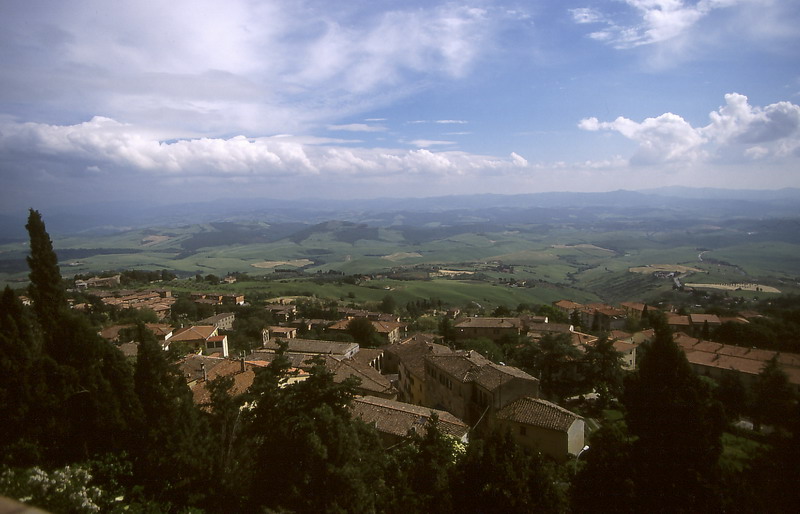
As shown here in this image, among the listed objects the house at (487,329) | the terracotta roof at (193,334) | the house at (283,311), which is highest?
the terracotta roof at (193,334)

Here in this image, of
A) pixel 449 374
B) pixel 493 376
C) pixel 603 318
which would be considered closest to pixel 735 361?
pixel 493 376

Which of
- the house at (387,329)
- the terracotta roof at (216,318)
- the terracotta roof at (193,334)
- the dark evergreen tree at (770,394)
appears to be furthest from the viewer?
the terracotta roof at (216,318)

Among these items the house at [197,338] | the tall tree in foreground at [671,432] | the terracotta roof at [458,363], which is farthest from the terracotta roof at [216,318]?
the tall tree in foreground at [671,432]

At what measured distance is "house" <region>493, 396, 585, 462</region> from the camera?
21.1 metres

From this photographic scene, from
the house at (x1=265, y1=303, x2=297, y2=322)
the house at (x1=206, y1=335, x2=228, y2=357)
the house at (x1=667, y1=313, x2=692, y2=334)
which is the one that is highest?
the house at (x1=206, y1=335, x2=228, y2=357)

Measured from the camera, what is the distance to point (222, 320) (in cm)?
6269

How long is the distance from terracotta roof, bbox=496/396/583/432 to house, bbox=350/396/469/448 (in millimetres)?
2302

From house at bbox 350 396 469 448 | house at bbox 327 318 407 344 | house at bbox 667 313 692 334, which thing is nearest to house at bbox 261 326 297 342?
house at bbox 327 318 407 344

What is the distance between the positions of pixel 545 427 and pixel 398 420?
663cm

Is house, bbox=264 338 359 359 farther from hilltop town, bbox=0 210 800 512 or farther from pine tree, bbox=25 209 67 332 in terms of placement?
pine tree, bbox=25 209 67 332

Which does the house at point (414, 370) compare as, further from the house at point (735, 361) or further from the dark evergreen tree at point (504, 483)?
the house at point (735, 361)

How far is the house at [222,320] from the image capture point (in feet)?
199

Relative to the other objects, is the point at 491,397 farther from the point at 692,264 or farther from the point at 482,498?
the point at 692,264

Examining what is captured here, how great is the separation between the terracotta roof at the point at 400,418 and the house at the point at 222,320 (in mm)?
42494
